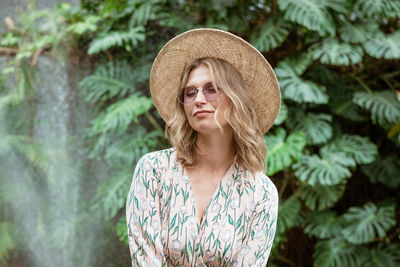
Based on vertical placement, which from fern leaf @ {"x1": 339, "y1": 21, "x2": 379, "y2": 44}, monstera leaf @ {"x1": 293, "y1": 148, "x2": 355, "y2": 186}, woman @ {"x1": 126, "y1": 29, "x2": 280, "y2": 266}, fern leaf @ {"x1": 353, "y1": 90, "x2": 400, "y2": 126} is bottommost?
monstera leaf @ {"x1": 293, "y1": 148, "x2": 355, "y2": 186}

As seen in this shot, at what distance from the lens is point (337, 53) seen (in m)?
3.65

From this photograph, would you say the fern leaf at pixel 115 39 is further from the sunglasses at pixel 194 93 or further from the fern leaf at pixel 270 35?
the sunglasses at pixel 194 93

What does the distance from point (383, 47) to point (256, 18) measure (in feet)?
3.29

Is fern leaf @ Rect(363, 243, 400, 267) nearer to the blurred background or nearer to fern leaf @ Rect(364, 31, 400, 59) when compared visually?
the blurred background

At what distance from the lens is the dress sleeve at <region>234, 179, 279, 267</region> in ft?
4.91

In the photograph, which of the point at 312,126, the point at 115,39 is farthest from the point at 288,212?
the point at 115,39

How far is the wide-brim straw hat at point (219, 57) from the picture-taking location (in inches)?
60.6

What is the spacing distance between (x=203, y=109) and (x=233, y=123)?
3.9 inches

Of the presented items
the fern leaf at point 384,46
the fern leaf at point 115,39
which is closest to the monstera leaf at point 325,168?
the fern leaf at point 384,46

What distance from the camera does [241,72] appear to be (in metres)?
1.60

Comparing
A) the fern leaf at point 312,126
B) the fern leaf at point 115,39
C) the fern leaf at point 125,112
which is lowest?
the fern leaf at point 312,126

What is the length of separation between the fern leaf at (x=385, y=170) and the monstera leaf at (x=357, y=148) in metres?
0.30

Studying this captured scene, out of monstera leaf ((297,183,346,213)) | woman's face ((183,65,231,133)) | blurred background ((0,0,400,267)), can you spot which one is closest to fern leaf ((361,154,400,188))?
blurred background ((0,0,400,267))

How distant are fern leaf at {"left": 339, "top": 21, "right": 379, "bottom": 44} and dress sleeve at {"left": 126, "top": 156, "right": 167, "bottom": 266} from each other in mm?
2651
